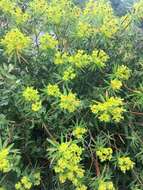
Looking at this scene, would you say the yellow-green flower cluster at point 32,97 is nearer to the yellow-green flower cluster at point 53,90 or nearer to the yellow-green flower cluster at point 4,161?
the yellow-green flower cluster at point 53,90

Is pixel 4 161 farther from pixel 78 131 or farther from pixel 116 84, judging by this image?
pixel 116 84

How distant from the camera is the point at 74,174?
211 centimetres

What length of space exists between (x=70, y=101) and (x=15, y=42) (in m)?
0.41

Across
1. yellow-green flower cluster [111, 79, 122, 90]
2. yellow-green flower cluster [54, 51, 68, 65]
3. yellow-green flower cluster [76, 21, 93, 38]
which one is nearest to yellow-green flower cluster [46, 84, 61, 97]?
yellow-green flower cluster [54, 51, 68, 65]

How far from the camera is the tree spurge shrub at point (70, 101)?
2117 millimetres

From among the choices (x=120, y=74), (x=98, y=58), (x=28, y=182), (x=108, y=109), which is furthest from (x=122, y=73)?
(x=28, y=182)

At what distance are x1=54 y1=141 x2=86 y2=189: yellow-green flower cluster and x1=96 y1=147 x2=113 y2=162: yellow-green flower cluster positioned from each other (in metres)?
0.10

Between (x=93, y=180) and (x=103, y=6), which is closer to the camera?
Answer: (x=93, y=180)

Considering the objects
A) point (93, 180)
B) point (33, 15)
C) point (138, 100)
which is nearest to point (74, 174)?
point (93, 180)

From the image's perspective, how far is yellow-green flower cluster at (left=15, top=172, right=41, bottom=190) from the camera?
7.01 feet

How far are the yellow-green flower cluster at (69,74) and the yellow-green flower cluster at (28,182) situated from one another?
496 millimetres

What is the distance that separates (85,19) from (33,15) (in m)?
0.31

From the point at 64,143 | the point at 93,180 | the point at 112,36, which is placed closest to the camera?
the point at 64,143

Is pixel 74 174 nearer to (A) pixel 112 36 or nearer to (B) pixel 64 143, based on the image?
(B) pixel 64 143
